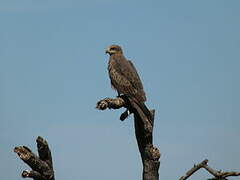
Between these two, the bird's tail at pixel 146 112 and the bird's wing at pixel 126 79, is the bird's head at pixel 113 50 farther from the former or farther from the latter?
the bird's tail at pixel 146 112

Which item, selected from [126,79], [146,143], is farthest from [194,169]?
[126,79]

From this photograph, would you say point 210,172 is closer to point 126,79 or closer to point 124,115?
point 124,115

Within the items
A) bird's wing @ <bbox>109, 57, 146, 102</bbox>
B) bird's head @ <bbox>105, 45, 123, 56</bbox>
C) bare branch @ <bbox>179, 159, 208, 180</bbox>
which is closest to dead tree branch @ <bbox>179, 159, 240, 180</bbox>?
bare branch @ <bbox>179, 159, 208, 180</bbox>

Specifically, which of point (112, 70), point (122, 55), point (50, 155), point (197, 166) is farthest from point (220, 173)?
point (122, 55)

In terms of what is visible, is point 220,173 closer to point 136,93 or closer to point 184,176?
point 184,176

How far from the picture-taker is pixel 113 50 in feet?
46.2

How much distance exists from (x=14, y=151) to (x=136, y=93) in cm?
442

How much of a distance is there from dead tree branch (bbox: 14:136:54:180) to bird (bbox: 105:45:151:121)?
3078 mm

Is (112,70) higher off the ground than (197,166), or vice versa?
(112,70)

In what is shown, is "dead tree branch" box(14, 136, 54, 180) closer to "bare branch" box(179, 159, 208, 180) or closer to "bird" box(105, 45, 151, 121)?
"bare branch" box(179, 159, 208, 180)

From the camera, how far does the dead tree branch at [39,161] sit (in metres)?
6.23

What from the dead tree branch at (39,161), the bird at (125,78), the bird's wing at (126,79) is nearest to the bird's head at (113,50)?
the bird at (125,78)

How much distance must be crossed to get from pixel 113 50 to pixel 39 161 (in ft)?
26.3

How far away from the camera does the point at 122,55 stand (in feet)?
44.9
